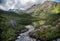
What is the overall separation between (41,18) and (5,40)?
2.73 meters

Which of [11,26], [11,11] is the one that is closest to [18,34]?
[11,26]

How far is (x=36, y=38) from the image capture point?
40.0 ft

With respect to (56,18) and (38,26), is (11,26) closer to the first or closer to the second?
(38,26)

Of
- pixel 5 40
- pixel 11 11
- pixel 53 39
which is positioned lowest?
pixel 53 39

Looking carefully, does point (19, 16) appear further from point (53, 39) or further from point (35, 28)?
point (53, 39)

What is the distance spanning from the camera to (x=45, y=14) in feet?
Answer: 41.3

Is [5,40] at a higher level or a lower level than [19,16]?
lower

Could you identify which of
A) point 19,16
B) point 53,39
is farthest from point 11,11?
point 53,39

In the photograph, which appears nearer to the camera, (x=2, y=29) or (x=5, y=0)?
(x=2, y=29)

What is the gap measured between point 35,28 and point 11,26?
157 centimetres

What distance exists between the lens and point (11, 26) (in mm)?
12570

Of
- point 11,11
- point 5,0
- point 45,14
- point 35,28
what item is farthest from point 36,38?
point 5,0

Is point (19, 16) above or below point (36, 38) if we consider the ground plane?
above

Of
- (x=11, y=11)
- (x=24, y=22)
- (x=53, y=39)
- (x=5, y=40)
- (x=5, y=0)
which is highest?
(x=5, y=0)
